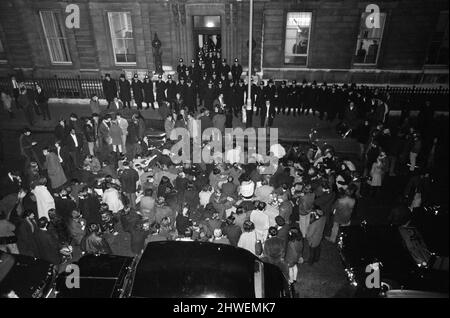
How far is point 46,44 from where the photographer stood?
18.8m

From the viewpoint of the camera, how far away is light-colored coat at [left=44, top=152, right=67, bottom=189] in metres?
10.4

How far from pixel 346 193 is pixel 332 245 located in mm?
→ 1684

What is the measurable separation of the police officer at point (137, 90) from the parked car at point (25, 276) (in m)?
9.63

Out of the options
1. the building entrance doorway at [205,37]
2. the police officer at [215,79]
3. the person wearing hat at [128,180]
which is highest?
the building entrance doorway at [205,37]

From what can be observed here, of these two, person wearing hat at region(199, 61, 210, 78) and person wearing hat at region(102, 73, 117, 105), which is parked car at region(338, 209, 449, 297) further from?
person wearing hat at region(102, 73, 117, 105)

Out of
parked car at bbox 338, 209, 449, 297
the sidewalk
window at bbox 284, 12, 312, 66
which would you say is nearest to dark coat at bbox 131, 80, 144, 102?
the sidewalk

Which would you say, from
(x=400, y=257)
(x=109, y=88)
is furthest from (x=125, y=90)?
(x=400, y=257)

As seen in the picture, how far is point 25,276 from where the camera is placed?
725cm

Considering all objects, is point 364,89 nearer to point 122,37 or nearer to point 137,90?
point 137,90

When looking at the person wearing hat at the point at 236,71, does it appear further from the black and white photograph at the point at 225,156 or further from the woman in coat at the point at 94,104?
the woman in coat at the point at 94,104

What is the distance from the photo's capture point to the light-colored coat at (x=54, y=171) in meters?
10.4

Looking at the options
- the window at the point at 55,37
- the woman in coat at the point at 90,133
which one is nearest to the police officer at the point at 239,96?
the woman in coat at the point at 90,133

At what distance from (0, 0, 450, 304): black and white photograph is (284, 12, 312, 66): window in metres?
0.07

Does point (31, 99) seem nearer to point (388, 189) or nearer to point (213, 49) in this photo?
point (213, 49)
